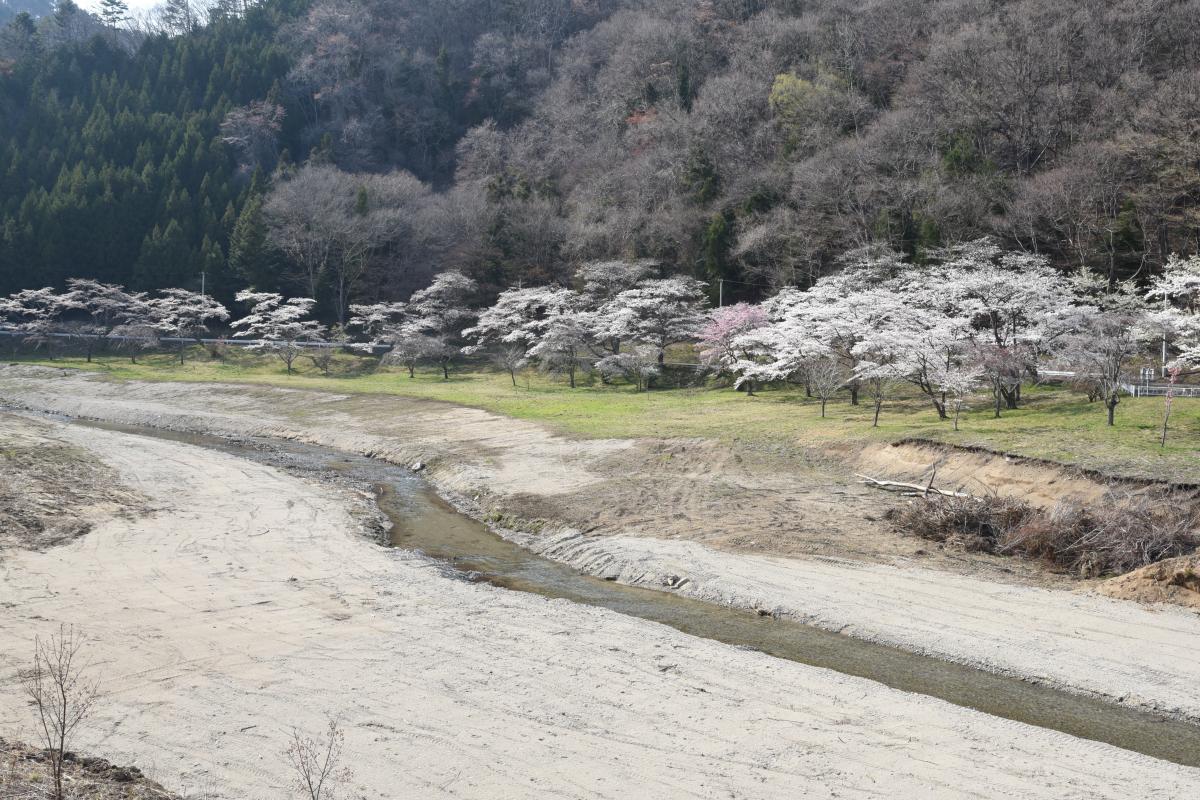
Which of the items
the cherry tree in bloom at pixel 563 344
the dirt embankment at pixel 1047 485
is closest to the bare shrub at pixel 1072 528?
the dirt embankment at pixel 1047 485

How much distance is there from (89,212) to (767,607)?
7485cm

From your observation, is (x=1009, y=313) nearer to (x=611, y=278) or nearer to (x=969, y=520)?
(x=969, y=520)

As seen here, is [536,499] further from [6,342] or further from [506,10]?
[506,10]

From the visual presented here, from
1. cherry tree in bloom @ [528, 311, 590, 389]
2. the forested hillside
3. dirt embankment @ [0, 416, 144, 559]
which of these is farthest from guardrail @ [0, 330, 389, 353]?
dirt embankment @ [0, 416, 144, 559]

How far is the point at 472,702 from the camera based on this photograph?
859 cm

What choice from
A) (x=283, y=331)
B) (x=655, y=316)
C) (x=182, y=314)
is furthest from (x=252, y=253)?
(x=655, y=316)

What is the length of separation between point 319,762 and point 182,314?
60.3 metres

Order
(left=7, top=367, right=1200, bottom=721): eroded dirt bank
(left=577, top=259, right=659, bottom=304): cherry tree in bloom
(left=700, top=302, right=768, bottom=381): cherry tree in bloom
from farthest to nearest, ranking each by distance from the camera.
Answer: (left=577, top=259, right=659, bottom=304): cherry tree in bloom < (left=700, top=302, right=768, bottom=381): cherry tree in bloom < (left=7, top=367, right=1200, bottom=721): eroded dirt bank

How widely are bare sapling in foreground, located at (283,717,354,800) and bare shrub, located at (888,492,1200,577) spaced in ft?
37.1

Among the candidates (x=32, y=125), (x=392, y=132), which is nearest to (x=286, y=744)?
(x=392, y=132)

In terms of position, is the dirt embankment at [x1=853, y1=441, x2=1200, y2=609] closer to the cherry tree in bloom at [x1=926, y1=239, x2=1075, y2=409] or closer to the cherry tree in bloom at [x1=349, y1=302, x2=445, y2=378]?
the cherry tree in bloom at [x1=926, y1=239, x2=1075, y2=409]

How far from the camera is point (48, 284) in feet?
217

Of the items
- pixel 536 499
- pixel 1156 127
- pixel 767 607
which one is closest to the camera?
pixel 767 607

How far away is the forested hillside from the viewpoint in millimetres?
44812
